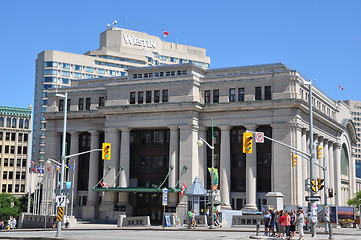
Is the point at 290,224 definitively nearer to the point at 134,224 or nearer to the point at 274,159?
the point at 134,224

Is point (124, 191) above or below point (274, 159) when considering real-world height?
below

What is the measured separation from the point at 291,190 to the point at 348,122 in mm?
37560

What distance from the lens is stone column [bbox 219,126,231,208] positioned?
72.1 metres

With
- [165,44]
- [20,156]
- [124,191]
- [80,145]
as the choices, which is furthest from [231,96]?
[165,44]

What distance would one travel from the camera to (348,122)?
100438mm

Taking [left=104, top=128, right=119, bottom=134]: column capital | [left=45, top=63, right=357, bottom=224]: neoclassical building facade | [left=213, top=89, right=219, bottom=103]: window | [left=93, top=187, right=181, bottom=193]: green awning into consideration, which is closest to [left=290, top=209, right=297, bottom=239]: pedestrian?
[left=45, top=63, right=357, bottom=224]: neoclassical building facade

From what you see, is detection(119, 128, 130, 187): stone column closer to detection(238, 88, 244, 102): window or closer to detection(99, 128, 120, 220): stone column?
detection(99, 128, 120, 220): stone column

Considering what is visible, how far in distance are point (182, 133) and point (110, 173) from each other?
42.5 ft

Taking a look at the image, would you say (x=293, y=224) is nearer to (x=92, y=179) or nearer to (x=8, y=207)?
(x=92, y=179)

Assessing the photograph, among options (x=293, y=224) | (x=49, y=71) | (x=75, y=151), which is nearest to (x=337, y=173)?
→ (x=75, y=151)

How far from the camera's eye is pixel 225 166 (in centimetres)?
7250

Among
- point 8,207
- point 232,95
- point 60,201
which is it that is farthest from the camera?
point 8,207

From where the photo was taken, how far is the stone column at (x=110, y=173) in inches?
3007

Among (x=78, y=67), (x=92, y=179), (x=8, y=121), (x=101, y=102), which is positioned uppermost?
(x=78, y=67)
